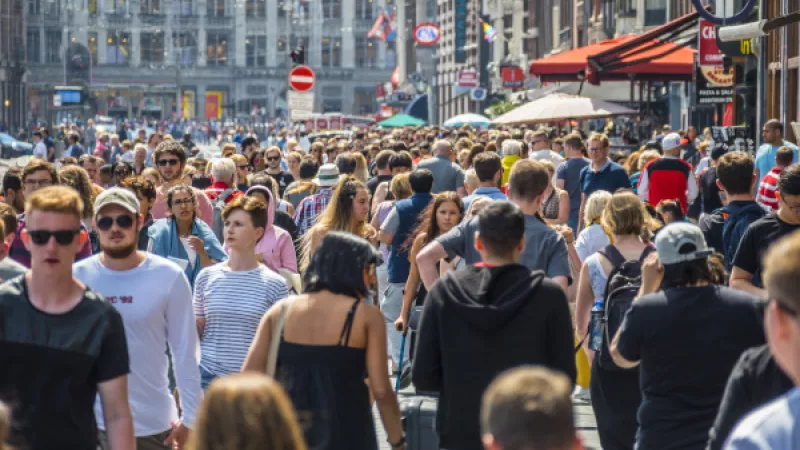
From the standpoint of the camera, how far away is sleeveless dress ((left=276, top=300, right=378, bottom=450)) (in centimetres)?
537

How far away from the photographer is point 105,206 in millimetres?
6203

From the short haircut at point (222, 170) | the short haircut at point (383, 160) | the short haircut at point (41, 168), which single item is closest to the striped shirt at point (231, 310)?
the short haircut at point (41, 168)

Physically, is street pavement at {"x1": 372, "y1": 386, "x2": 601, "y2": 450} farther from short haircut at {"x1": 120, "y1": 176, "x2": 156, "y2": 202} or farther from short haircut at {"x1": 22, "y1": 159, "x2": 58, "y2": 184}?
short haircut at {"x1": 22, "y1": 159, "x2": 58, "y2": 184}

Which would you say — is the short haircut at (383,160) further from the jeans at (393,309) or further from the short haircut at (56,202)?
the short haircut at (56,202)

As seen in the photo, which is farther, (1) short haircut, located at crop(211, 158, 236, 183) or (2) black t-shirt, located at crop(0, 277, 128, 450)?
(1) short haircut, located at crop(211, 158, 236, 183)

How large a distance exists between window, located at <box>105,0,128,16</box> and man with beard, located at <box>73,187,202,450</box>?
118 meters

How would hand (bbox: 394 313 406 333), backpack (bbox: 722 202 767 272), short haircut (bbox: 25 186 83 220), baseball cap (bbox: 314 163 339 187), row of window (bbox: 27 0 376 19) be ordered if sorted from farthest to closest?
row of window (bbox: 27 0 376 19), baseball cap (bbox: 314 163 339 187), hand (bbox: 394 313 406 333), backpack (bbox: 722 202 767 272), short haircut (bbox: 25 186 83 220)

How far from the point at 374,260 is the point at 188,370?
980 mm

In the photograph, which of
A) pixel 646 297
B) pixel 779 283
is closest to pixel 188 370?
pixel 646 297

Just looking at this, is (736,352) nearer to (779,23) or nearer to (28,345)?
(28,345)

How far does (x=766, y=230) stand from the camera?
7.68 meters

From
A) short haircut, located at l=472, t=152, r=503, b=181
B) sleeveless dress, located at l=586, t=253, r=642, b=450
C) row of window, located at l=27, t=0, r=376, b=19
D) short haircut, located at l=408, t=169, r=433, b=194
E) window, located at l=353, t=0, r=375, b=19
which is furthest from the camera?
window, located at l=353, t=0, r=375, b=19

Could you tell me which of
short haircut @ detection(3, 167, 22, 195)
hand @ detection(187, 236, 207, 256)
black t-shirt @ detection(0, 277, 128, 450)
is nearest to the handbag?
black t-shirt @ detection(0, 277, 128, 450)

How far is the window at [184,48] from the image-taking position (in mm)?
123312
